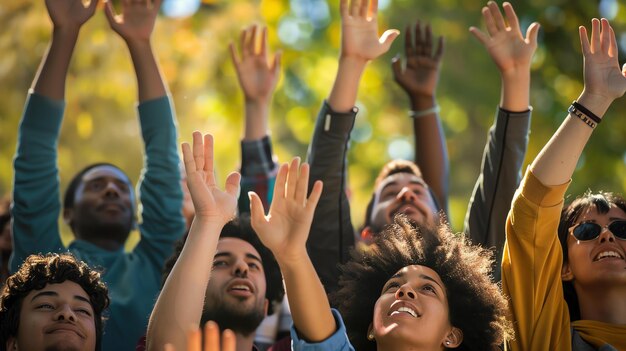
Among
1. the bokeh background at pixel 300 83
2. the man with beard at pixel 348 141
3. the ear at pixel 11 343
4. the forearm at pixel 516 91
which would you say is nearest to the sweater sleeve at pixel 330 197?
the man with beard at pixel 348 141

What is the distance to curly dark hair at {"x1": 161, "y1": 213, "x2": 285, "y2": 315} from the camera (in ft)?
19.2

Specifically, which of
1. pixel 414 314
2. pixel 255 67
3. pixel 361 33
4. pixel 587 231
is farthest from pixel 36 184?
pixel 587 231

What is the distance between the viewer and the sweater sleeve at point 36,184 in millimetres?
5852

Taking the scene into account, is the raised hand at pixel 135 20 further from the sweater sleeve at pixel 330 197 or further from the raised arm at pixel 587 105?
the raised arm at pixel 587 105

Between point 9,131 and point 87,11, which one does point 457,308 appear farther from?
point 9,131

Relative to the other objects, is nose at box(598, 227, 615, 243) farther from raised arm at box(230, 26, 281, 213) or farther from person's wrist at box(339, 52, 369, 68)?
raised arm at box(230, 26, 281, 213)

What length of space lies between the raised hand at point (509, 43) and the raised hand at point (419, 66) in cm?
97

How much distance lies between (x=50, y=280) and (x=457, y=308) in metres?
1.65

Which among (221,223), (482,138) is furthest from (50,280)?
(482,138)

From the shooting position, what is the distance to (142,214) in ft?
20.3

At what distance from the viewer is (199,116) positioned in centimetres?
1180

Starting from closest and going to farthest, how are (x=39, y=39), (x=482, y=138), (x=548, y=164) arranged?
1. (x=548, y=164)
2. (x=39, y=39)
3. (x=482, y=138)

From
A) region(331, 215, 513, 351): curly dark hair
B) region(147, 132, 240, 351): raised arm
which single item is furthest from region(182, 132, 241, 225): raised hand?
region(331, 215, 513, 351): curly dark hair

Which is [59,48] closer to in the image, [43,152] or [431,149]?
[43,152]
